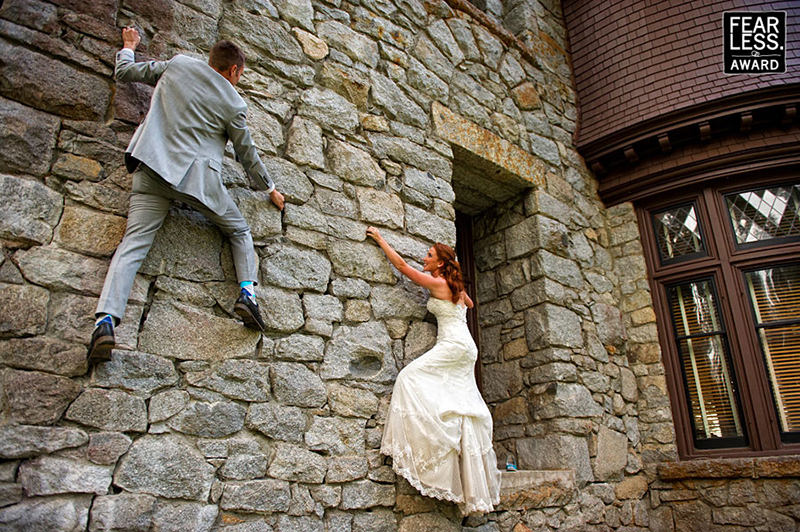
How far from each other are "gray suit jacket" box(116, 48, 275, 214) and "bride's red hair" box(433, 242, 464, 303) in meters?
1.44

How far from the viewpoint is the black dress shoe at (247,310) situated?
266cm

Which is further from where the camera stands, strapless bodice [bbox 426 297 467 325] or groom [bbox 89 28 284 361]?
strapless bodice [bbox 426 297 467 325]

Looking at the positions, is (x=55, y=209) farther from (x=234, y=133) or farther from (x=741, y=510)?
(x=741, y=510)

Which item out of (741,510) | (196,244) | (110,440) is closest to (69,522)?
(110,440)

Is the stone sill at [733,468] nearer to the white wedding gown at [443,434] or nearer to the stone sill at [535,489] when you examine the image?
the stone sill at [535,489]

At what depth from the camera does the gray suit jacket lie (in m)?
2.47

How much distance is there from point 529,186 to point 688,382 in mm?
2282

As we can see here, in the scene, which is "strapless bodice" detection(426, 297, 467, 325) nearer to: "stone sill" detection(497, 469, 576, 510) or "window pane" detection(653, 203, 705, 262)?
"stone sill" detection(497, 469, 576, 510)

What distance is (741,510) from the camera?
4230 millimetres

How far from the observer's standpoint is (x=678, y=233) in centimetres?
526

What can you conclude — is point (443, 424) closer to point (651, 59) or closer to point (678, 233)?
point (678, 233)

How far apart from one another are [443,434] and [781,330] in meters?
3.50

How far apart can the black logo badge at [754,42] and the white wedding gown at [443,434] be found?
421cm

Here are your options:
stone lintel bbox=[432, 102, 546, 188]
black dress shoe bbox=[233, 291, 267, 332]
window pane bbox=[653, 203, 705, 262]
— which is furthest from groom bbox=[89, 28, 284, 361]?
window pane bbox=[653, 203, 705, 262]
